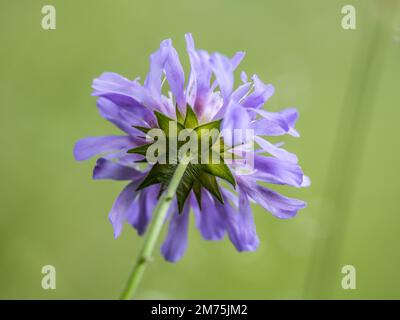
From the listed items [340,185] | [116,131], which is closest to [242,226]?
[340,185]

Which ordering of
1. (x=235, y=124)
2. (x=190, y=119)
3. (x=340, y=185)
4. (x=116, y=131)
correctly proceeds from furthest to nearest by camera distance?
(x=116, y=131), (x=340, y=185), (x=190, y=119), (x=235, y=124)

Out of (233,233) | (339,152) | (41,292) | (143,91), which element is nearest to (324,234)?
(339,152)

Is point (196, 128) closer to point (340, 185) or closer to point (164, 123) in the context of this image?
point (164, 123)

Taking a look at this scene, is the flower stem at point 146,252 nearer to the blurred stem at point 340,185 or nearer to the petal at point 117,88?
the petal at point 117,88

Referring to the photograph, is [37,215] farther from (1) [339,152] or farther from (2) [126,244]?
(1) [339,152]

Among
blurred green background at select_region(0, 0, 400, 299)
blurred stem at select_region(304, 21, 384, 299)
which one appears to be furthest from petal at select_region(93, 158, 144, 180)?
blurred green background at select_region(0, 0, 400, 299)

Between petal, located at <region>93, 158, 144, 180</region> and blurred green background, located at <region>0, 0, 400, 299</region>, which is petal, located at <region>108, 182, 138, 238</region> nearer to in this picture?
petal, located at <region>93, 158, 144, 180</region>
